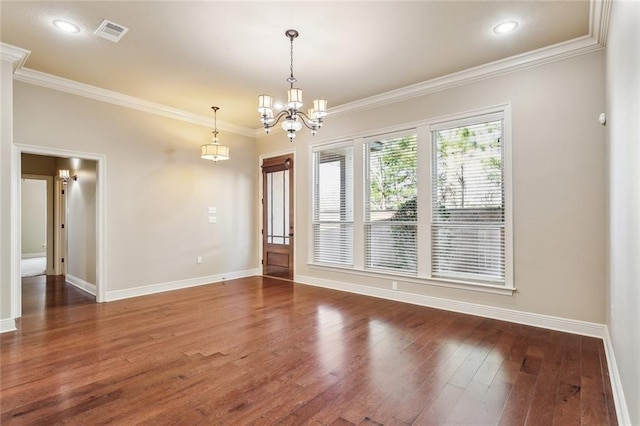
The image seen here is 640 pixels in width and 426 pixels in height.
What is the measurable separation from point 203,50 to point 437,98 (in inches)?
124

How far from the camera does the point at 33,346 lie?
3.21 metres

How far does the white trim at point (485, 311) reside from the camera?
348 centimetres

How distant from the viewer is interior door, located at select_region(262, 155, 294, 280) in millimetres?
6599

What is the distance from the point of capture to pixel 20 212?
4.18 meters

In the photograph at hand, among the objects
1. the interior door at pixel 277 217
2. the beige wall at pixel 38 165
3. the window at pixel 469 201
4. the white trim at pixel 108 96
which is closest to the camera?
the window at pixel 469 201

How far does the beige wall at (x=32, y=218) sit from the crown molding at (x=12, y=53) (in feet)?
28.6

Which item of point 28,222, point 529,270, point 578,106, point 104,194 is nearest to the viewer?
point 578,106

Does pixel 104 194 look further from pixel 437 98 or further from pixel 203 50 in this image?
pixel 437 98

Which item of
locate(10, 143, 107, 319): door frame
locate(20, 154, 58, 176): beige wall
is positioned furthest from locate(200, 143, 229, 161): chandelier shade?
locate(20, 154, 58, 176): beige wall

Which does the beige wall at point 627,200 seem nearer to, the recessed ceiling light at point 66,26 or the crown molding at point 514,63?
the crown molding at point 514,63

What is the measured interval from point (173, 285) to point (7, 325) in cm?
233

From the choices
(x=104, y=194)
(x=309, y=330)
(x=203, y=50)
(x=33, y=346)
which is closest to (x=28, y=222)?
(x=104, y=194)

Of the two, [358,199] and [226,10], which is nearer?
[226,10]

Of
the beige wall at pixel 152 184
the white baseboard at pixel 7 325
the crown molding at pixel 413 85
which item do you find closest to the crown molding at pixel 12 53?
the crown molding at pixel 413 85
